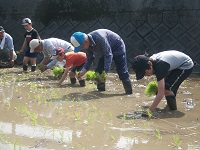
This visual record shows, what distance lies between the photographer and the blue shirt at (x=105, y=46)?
17.9 feet

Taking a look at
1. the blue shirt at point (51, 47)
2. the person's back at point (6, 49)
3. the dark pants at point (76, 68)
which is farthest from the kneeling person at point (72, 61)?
the person's back at point (6, 49)

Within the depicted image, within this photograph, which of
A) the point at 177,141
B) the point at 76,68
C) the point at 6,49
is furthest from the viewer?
the point at 6,49

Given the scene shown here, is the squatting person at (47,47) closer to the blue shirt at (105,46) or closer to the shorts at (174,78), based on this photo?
the blue shirt at (105,46)

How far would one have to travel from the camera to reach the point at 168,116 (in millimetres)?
4105

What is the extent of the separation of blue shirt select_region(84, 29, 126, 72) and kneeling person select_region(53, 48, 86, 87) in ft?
1.30

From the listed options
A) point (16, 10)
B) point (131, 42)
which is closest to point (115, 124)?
point (131, 42)

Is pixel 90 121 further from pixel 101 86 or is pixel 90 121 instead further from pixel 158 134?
pixel 101 86

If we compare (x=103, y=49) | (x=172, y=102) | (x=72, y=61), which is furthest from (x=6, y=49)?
(x=172, y=102)

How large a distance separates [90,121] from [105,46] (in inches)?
75.9

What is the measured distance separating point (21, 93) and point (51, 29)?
18.4 ft

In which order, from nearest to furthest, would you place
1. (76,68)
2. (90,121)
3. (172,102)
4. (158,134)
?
(158,134), (90,121), (172,102), (76,68)

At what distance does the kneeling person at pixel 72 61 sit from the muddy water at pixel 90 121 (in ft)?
1.12

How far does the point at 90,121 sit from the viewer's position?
3793 millimetres

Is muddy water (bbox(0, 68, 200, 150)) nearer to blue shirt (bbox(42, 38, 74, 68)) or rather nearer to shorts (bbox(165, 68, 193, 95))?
shorts (bbox(165, 68, 193, 95))
